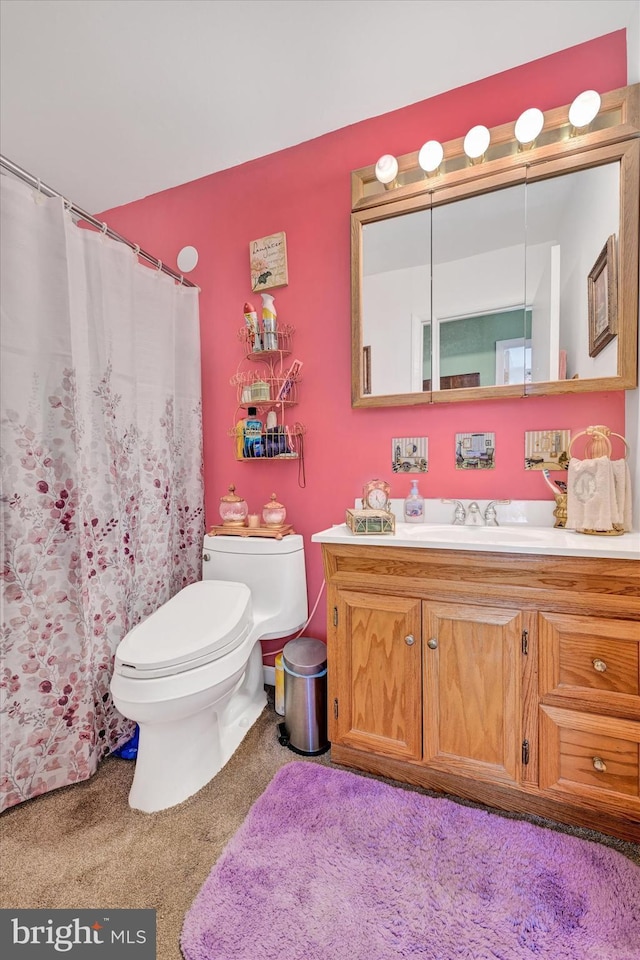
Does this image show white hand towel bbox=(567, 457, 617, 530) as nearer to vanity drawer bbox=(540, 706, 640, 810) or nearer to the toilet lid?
vanity drawer bbox=(540, 706, 640, 810)

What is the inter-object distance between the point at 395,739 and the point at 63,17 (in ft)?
8.60

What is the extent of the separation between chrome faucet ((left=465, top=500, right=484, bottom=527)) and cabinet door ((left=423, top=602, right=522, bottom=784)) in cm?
43

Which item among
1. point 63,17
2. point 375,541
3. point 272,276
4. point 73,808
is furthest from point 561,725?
point 63,17

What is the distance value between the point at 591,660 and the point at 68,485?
169cm

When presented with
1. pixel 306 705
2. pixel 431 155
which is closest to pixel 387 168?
pixel 431 155

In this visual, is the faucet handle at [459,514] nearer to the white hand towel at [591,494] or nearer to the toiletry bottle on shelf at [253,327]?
the white hand towel at [591,494]

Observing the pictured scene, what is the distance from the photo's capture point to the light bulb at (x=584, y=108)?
1379 millimetres

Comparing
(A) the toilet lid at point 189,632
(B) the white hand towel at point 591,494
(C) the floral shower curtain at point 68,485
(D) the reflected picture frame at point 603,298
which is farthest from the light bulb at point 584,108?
(A) the toilet lid at point 189,632

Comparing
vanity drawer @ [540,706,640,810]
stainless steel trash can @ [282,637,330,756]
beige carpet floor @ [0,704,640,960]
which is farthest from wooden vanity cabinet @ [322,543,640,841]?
beige carpet floor @ [0,704,640,960]

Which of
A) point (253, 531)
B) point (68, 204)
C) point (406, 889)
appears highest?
point (68, 204)

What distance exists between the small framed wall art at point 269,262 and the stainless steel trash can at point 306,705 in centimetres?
168

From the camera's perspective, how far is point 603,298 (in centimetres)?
143

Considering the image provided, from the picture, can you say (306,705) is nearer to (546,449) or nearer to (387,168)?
(546,449)

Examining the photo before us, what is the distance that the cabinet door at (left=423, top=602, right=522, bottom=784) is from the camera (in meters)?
1.23
